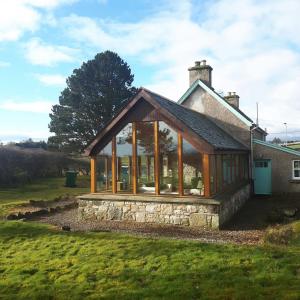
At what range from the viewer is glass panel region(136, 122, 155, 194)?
14.5m

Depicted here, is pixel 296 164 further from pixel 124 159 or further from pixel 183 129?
pixel 124 159

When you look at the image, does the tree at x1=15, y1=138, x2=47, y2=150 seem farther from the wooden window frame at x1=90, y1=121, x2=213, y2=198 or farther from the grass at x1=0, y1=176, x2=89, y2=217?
the wooden window frame at x1=90, y1=121, x2=213, y2=198

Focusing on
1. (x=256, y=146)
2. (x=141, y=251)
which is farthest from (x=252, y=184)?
(x=141, y=251)

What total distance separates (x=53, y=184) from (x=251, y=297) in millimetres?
25700

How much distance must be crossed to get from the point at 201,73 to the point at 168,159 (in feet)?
38.1

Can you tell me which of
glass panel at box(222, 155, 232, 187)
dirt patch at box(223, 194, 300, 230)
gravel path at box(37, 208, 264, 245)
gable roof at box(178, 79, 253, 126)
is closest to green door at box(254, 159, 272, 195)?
dirt patch at box(223, 194, 300, 230)

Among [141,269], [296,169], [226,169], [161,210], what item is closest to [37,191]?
[161,210]

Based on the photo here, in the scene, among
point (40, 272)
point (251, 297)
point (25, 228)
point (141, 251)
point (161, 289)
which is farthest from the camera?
point (25, 228)

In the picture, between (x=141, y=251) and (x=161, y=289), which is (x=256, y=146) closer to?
(x=141, y=251)

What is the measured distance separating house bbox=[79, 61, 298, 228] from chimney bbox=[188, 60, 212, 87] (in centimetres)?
868

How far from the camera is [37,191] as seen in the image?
85.1ft

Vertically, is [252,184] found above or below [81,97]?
below

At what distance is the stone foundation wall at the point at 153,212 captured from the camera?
13.0 metres

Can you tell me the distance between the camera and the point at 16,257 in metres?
9.62
